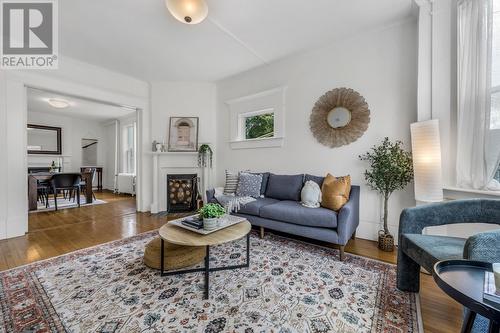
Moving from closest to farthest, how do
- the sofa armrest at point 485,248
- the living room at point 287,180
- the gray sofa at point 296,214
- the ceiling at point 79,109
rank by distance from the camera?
the sofa armrest at point 485,248
the living room at point 287,180
the gray sofa at point 296,214
the ceiling at point 79,109

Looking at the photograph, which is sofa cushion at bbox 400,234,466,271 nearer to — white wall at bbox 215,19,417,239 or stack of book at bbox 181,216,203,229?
white wall at bbox 215,19,417,239

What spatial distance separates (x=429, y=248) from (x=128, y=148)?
7776 mm

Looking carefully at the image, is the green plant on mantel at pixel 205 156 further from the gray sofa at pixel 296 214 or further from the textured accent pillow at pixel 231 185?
the gray sofa at pixel 296 214

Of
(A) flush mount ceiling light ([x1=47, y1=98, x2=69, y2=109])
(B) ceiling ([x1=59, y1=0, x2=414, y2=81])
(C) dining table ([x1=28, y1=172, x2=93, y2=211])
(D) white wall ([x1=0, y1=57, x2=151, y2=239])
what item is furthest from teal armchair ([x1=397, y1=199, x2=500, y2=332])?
(A) flush mount ceiling light ([x1=47, y1=98, x2=69, y2=109])

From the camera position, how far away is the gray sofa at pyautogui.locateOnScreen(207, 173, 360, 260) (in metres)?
2.26

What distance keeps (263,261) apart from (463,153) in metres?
2.18

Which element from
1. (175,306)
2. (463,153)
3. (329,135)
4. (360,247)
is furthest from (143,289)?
(463,153)

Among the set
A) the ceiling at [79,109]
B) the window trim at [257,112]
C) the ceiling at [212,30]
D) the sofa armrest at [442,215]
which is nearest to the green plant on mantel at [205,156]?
the window trim at [257,112]

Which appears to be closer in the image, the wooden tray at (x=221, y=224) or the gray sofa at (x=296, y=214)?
the wooden tray at (x=221, y=224)

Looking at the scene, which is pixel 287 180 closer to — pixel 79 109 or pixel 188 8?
pixel 188 8

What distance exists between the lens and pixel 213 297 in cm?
162

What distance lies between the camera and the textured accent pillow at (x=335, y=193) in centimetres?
244

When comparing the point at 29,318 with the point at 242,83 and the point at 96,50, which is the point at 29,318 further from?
the point at 242,83

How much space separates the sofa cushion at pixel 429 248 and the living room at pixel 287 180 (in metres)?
0.02
